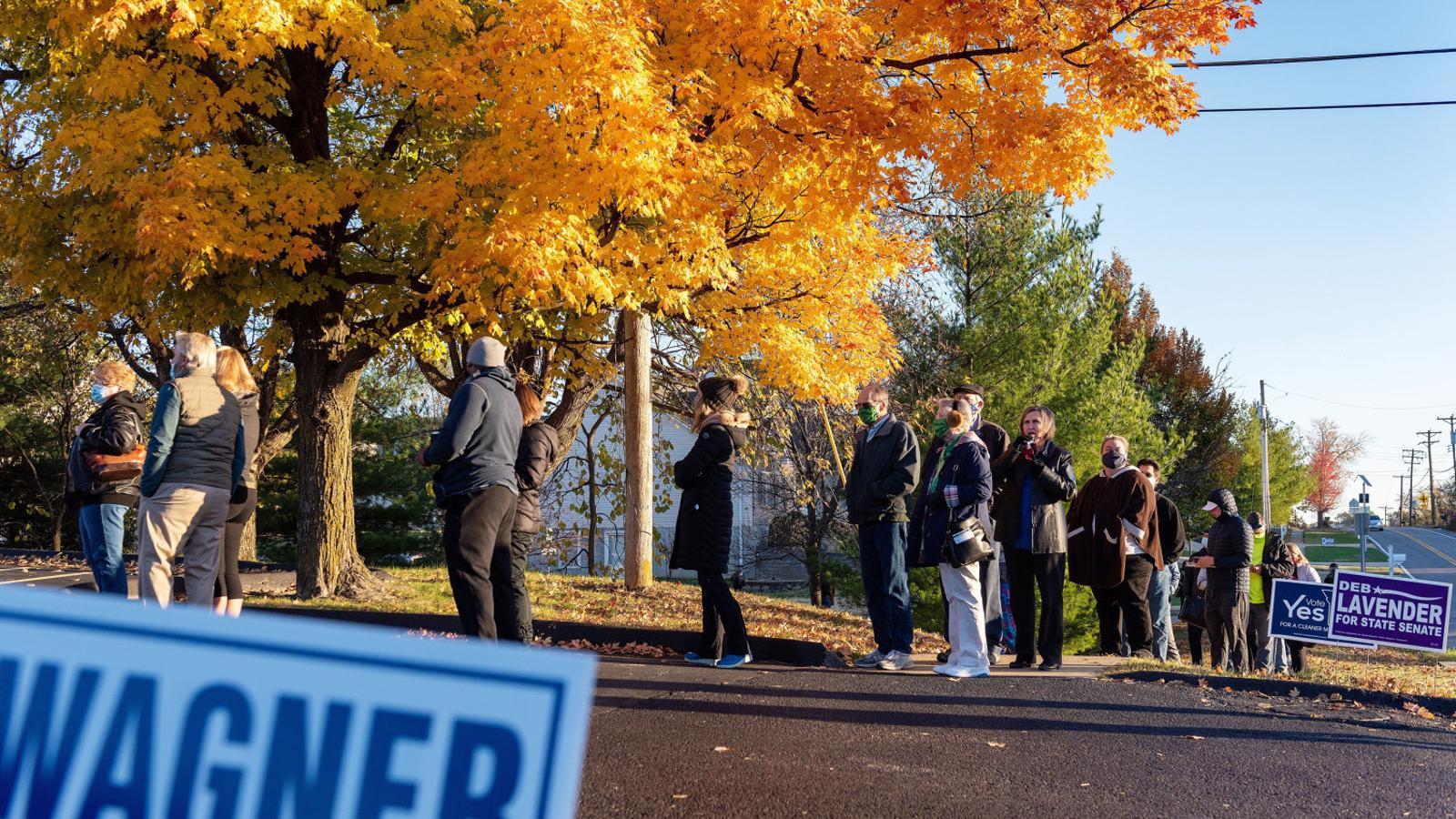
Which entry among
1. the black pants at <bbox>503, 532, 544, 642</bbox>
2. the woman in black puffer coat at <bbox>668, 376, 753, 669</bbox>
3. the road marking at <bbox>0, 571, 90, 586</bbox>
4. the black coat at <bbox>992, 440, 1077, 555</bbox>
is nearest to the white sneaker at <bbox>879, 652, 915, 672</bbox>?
the woman in black puffer coat at <bbox>668, 376, 753, 669</bbox>

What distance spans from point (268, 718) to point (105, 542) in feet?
24.8

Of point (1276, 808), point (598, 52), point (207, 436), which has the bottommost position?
point (1276, 808)

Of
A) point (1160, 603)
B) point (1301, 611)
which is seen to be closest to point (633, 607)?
point (1160, 603)

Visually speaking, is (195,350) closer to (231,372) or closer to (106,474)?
(231,372)

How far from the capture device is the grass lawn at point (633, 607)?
35.9 ft

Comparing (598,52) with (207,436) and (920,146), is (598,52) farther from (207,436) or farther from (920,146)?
(207,436)

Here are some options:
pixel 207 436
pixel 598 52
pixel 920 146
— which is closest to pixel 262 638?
pixel 207 436

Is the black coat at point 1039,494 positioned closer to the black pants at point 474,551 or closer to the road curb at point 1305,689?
the road curb at point 1305,689

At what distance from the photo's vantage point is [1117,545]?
10016 mm

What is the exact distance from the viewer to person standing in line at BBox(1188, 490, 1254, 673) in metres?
11.2

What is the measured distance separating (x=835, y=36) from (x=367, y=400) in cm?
1879

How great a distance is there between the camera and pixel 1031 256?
25.5 metres

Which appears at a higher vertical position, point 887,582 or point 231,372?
point 231,372

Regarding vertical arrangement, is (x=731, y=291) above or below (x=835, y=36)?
below
